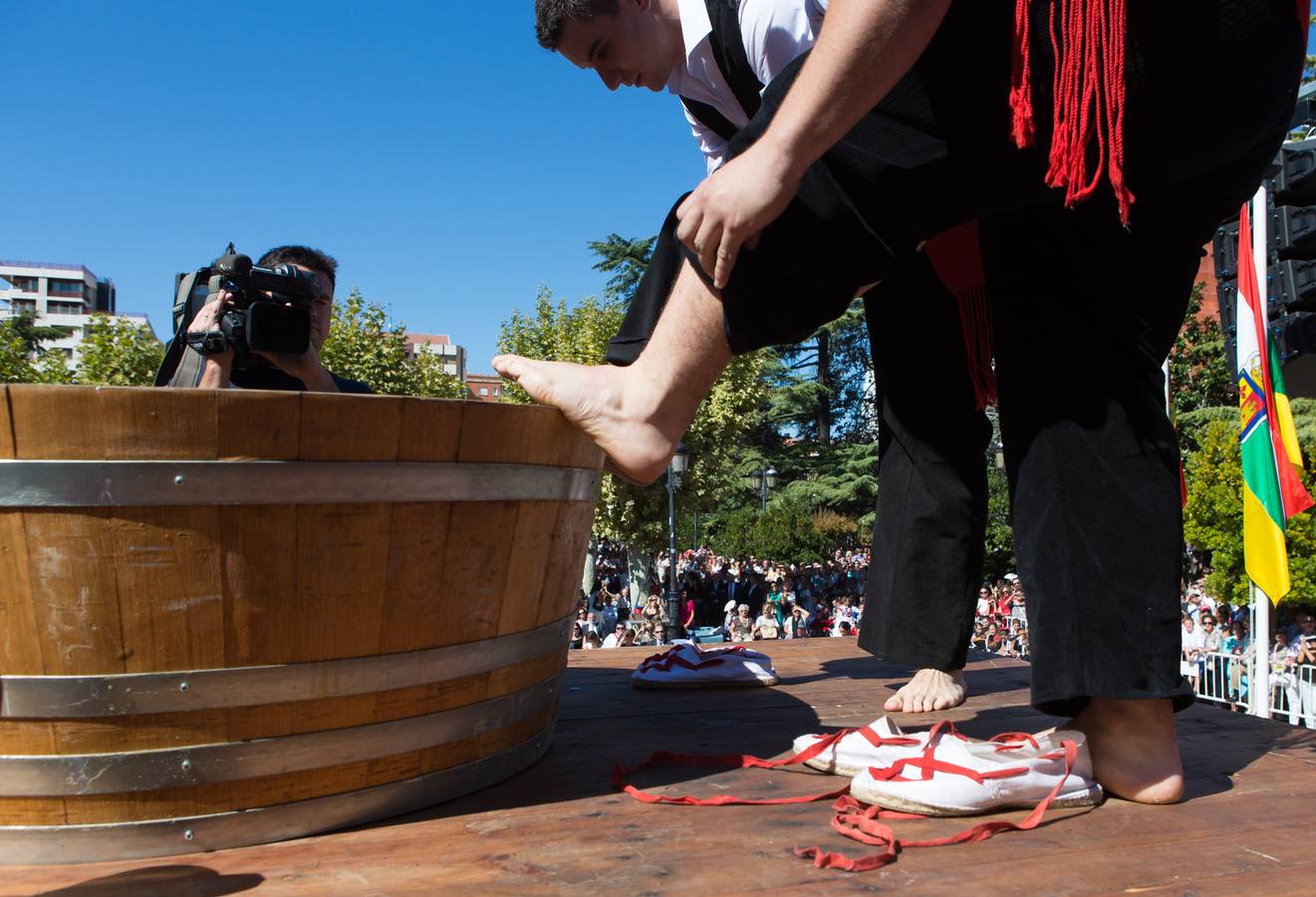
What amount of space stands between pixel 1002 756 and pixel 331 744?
3.46 ft

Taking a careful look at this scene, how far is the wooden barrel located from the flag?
773 centimetres

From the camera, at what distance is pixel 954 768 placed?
1545mm

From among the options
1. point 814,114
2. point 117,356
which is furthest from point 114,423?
point 117,356

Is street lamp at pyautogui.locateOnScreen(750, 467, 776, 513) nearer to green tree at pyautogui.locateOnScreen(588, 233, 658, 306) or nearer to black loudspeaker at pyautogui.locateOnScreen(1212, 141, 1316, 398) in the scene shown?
green tree at pyautogui.locateOnScreen(588, 233, 658, 306)

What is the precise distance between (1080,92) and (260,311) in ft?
5.56

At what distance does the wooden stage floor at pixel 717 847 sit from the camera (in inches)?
48.4

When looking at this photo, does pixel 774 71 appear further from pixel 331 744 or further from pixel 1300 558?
pixel 1300 558

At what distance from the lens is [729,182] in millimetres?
1462

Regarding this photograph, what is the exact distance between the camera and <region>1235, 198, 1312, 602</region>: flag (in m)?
7.56

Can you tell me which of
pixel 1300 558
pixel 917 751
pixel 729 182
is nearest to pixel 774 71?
pixel 729 182

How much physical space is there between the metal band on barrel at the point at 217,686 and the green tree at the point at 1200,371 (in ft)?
94.6

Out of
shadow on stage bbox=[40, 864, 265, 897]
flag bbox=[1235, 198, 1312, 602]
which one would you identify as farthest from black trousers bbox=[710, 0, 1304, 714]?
flag bbox=[1235, 198, 1312, 602]

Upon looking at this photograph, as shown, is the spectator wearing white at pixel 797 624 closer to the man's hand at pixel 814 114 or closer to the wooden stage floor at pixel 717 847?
the wooden stage floor at pixel 717 847

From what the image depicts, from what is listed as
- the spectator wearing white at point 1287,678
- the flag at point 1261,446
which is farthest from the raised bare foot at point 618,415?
the spectator wearing white at point 1287,678
